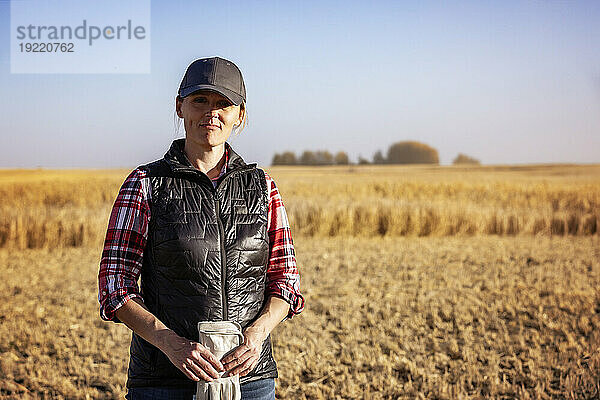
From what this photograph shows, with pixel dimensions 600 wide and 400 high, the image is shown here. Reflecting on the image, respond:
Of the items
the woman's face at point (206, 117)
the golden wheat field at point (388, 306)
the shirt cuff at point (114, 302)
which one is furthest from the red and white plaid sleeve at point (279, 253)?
the golden wheat field at point (388, 306)

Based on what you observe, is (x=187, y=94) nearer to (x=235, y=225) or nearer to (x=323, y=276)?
(x=235, y=225)

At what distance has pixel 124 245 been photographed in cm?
194

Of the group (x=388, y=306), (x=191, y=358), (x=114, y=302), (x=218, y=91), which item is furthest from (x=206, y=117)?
(x=388, y=306)

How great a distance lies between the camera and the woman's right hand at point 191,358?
1855mm

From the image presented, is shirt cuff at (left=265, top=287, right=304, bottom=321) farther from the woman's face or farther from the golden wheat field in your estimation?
the golden wheat field

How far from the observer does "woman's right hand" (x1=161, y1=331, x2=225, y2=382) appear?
1.86 metres

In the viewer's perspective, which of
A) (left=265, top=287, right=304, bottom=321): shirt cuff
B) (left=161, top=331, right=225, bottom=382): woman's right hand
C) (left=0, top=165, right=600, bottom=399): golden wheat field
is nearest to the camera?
(left=161, top=331, right=225, bottom=382): woman's right hand

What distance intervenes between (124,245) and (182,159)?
0.36m

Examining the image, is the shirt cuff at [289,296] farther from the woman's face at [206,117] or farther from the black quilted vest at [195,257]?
the woman's face at [206,117]

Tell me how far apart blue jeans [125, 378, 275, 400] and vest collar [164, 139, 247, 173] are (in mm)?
743

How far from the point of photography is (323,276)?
8.29 m

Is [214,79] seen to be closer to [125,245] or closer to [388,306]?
[125,245]

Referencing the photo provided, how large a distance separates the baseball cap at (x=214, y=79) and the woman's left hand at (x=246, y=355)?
789mm

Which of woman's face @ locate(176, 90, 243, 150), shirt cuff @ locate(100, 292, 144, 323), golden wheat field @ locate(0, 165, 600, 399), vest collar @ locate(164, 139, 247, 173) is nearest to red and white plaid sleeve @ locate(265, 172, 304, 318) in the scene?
vest collar @ locate(164, 139, 247, 173)
